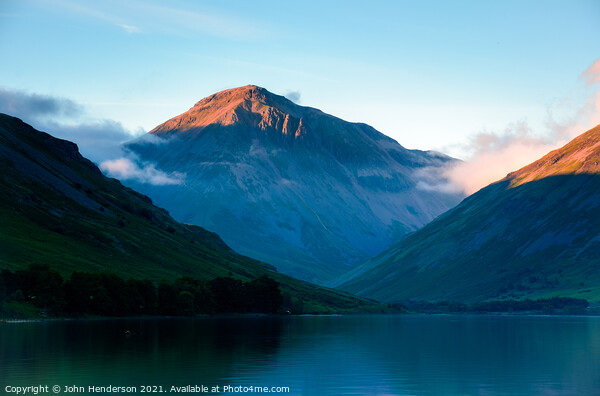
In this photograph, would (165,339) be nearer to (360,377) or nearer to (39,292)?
(360,377)

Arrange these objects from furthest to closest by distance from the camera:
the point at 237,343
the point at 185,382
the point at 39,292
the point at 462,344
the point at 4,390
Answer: the point at 39,292 < the point at 462,344 < the point at 237,343 < the point at 185,382 < the point at 4,390

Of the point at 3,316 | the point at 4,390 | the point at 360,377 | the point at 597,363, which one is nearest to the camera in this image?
the point at 4,390

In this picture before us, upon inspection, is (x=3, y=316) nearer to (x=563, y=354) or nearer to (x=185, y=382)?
(x=185, y=382)

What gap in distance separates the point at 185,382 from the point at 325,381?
14.6 metres

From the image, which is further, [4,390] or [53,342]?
[53,342]

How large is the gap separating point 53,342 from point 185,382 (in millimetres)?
48065

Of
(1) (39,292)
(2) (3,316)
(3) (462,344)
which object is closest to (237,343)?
(3) (462,344)

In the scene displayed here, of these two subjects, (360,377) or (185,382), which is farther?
(360,377)

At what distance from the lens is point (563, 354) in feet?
351

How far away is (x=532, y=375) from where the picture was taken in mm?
79375

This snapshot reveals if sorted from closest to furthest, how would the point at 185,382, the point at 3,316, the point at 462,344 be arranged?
the point at 185,382 < the point at 462,344 < the point at 3,316

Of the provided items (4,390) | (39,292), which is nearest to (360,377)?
(4,390)

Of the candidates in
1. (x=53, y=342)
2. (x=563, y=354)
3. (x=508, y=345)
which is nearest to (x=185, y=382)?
(x=53, y=342)

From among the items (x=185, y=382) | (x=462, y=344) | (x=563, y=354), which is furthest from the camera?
(x=462, y=344)
